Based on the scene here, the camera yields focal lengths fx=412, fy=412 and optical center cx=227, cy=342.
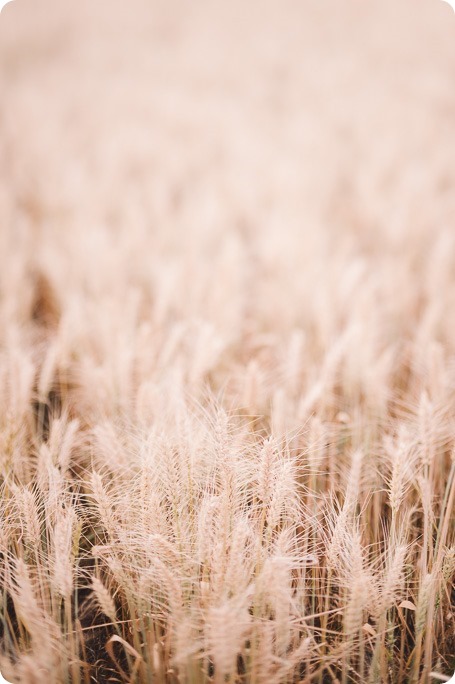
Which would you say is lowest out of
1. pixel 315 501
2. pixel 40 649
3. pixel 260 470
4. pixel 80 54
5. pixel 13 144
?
pixel 40 649

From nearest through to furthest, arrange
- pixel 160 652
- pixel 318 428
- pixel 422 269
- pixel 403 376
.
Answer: pixel 160 652
pixel 318 428
pixel 403 376
pixel 422 269

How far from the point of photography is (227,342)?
1492 mm

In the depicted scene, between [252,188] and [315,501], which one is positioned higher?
[252,188]

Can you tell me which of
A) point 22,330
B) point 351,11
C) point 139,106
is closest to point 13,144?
point 139,106

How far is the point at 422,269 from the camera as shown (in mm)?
2115

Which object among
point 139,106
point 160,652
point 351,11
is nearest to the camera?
point 160,652

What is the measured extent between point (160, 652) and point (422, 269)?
6.52 feet

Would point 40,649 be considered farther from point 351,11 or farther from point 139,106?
point 139,106

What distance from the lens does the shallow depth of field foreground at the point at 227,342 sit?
776mm

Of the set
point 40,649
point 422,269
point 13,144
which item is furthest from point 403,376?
point 13,144

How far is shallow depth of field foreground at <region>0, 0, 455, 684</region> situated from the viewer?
0.78 meters

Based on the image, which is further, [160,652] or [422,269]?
[422,269]

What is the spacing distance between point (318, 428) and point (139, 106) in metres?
3.58

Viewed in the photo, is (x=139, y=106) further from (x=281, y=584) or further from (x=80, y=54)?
(x=281, y=584)
